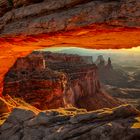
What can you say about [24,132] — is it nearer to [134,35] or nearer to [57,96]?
[134,35]

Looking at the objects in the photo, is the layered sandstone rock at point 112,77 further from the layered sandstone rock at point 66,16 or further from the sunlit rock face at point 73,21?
the layered sandstone rock at point 66,16

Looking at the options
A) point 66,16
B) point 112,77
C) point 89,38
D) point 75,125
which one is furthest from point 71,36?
point 112,77

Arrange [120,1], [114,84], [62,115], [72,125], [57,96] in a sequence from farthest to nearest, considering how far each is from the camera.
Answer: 1. [114,84]
2. [57,96]
3. [62,115]
4. [72,125]
5. [120,1]

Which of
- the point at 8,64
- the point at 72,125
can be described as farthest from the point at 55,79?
the point at 72,125

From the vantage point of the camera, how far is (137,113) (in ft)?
33.2

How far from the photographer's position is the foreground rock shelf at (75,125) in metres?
9.03

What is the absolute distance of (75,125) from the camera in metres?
10.0

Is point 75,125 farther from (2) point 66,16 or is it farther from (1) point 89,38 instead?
(2) point 66,16

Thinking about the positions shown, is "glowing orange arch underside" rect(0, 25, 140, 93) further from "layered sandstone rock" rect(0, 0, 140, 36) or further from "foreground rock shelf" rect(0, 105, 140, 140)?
"foreground rock shelf" rect(0, 105, 140, 140)

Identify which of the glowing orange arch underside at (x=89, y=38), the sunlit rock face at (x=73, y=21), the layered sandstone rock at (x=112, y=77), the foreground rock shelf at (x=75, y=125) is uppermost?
the sunlit rock face at (x=73, y=21)

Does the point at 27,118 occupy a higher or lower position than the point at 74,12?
lower

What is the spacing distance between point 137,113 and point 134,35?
331cm

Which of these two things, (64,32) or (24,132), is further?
(24,132)

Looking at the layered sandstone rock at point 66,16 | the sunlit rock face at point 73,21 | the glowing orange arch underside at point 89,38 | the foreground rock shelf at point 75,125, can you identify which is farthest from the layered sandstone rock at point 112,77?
the layered sandstone rock at point 66,16
